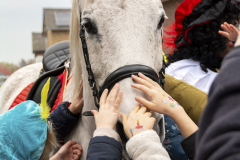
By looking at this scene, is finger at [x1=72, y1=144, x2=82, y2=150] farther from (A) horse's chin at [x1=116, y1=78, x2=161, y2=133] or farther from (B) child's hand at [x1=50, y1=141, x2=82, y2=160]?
(A) horse's chin at [x1=116, y1=78, x2=161, y2=133]

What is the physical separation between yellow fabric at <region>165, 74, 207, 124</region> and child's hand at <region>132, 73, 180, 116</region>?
21.4 inches

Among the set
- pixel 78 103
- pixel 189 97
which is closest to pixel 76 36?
pixel 78 103

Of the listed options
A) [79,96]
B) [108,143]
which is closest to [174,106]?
[108,143]

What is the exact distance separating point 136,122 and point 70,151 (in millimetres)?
779

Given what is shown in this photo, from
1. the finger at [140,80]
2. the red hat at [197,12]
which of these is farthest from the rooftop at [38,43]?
the finger at [140,80]

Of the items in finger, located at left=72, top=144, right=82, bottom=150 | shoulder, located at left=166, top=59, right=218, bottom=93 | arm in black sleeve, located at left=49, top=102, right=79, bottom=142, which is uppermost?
shoulder, located at left=166, top=59, right=218, bottom=93

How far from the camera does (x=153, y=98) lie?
83 centimetres

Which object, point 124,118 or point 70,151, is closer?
point 124,118

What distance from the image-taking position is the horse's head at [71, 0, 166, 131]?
35.1 inches

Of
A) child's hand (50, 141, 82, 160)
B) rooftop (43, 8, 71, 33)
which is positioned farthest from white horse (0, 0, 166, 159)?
rooftop (43, 8, 71, 33)

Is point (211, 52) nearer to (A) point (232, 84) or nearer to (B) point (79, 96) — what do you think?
(B) point (79, 96)

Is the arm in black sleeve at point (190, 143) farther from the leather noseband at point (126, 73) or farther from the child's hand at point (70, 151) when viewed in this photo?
the child's hand at point (70, 151)

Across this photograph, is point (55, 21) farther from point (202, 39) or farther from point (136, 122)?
point (136, 122)

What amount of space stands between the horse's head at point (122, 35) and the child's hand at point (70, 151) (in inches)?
19.8
